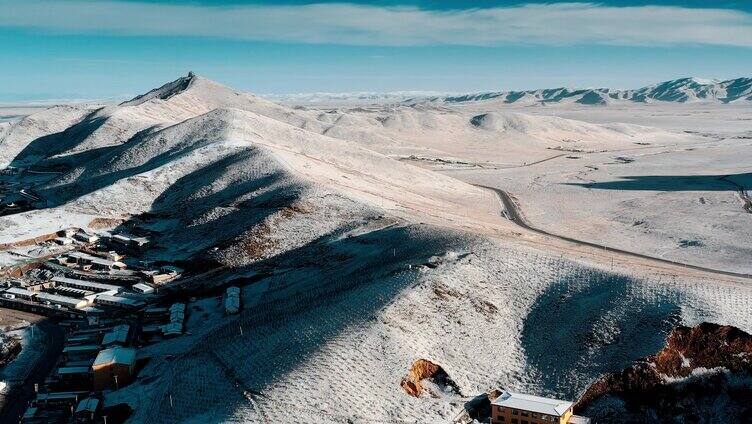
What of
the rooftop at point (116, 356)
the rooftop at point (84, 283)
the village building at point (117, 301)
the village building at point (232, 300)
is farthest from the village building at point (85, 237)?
the rooftop at point (116, 356)

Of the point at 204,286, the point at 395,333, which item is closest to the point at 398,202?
the point at 204,286

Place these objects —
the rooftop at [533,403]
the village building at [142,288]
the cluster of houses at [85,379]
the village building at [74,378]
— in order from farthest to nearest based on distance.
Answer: the village building at [142,288] < the village building at [74,378] < the cluster of houses at [85,379] < the rooftop at [533,403]

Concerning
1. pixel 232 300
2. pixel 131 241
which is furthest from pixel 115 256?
pixel 232 300

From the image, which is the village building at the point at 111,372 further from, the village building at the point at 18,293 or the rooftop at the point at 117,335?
the village building at the point at 18,293

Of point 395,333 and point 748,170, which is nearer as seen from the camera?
point 395,333

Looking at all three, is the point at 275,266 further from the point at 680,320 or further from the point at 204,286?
the point at 680,320

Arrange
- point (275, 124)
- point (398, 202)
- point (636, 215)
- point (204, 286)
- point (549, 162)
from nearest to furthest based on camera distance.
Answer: point (204, 286) < point (398, 202) < point (636, 215) < point (275, 124) < point (549, 162)
